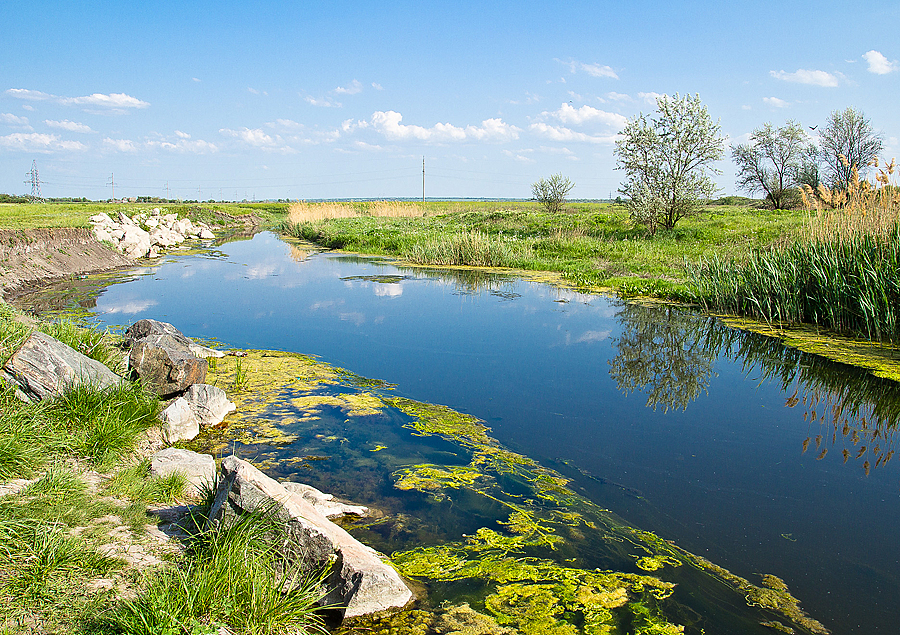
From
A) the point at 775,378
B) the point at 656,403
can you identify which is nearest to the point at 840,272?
the point at 775,378

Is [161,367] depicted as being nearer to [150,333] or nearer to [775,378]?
[150,333]

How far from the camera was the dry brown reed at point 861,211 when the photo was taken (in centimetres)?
805

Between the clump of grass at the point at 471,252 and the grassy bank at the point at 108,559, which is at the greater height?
the clump of grass at the point at 471,252

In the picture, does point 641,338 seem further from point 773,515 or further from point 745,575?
point 745,575

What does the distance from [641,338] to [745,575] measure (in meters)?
5.81

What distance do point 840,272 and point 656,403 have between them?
4413 mm

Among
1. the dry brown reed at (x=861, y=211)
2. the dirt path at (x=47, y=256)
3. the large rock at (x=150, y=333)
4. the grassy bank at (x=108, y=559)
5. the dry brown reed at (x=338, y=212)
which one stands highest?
the dry brown reed at (x=338, y=212)

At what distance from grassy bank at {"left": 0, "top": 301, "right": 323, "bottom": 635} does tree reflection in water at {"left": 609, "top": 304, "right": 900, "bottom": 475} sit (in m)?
4.55

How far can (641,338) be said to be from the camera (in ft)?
28.7

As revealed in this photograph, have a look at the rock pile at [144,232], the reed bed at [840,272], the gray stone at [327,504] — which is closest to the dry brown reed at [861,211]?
the reed bed at [840,272]

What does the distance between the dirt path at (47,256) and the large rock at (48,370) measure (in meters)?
8.08

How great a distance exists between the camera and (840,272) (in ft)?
27.1

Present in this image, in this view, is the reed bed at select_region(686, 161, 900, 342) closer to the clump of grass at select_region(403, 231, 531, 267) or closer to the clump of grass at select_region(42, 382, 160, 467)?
the clump of grass at select_region(403, 231, 531, 267)

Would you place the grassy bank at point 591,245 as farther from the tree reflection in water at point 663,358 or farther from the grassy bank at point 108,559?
the grassy bank at point 108,559
